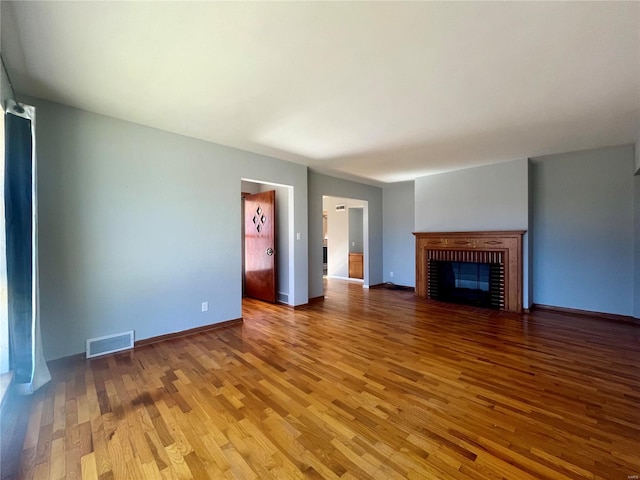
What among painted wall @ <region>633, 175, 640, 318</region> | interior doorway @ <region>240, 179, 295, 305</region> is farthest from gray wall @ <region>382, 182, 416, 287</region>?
painted wall @ <region>633, 175, 640, 318</region>

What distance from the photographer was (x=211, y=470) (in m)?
1.41

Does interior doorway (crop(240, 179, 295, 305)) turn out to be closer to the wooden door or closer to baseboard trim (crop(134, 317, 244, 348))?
the wooden door

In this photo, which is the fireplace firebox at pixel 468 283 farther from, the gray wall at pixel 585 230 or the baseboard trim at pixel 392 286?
the baseboard trim at pixel 392 286

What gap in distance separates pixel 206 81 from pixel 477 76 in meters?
2.15

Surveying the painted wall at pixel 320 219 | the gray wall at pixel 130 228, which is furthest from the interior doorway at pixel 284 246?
the gray wall at pixel 130 228

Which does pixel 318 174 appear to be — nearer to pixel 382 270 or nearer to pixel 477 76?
pixel 382 270

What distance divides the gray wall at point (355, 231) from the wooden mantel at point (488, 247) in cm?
251

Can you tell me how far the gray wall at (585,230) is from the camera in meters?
3.94

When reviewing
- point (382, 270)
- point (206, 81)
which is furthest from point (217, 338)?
point (382, 270)

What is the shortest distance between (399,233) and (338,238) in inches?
73.9

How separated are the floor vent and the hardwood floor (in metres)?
0.12

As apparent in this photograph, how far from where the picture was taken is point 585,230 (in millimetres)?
4227

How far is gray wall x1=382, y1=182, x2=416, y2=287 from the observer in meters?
6.49

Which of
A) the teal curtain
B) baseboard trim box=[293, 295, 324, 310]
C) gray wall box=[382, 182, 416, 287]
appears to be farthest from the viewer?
gray wall box=[382, 182, 416, 287]
